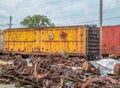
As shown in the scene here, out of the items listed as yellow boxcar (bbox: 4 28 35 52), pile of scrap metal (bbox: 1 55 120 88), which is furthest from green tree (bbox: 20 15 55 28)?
pile of scrap metal (bbox: 1 55 120 88)

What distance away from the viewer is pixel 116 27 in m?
25.2

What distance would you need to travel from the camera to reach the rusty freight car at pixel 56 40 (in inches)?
913

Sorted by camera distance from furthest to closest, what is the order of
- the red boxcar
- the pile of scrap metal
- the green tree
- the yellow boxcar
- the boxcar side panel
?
the green tree
the yellow boxcar
the red boxcar
the boxcar side panel
the pile of scrap metal

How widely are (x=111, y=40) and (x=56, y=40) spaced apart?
5.41m

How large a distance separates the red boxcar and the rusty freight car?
80.9 inches

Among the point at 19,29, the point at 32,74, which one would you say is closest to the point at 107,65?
the point at 32,74

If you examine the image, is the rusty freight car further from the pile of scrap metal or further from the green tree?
the green tree

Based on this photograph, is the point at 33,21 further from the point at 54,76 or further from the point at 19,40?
the point at 54,76

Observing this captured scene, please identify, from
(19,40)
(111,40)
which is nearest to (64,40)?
(111,40)

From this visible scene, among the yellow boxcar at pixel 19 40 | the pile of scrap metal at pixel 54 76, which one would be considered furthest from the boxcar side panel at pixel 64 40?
the pile of scrap metal at pixel 54 76

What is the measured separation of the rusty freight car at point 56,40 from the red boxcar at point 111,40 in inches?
80.9

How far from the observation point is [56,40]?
2492cm

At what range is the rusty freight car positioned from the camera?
913 inches

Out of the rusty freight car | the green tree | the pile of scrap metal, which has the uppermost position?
the green tree
